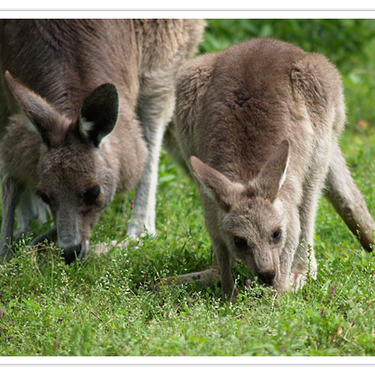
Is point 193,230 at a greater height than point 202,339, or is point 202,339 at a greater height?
point 202,339

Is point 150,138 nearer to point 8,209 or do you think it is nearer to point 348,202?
point 8,209

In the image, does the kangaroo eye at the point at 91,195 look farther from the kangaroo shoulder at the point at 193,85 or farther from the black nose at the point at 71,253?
the kangaroo shoulder at the point at 193,85

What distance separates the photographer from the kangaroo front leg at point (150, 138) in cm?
555

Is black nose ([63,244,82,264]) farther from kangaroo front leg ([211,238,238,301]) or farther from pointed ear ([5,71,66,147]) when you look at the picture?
kangaroo front leg ([211,238,238,301])

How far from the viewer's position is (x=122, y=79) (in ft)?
16.6

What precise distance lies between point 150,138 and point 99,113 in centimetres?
148

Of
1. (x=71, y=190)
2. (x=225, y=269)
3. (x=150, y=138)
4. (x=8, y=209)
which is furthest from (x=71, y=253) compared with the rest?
(x=150, y=138)

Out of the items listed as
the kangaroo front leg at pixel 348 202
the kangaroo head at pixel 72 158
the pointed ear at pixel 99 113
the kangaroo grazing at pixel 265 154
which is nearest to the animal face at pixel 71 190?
the kangaroo head at pixel 72 158

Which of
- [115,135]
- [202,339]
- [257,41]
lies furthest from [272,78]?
[202,339]

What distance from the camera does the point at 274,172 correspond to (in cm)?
356

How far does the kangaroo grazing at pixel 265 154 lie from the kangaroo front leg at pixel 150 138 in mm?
971

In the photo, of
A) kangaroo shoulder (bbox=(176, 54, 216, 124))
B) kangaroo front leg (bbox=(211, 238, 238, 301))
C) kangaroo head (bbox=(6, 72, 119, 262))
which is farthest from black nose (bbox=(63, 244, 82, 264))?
kangaroo shoulder (bbox=(176, 54, 216, 124))
